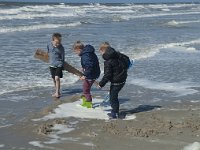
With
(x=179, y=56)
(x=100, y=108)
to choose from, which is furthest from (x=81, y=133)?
(x=179, y=56)

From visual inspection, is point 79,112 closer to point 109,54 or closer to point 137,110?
→ point 137,110

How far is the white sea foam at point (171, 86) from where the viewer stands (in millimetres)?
11109

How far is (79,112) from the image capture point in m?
9.04

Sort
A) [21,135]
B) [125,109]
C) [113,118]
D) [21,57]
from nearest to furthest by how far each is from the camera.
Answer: [21,135] → [113,118] → [125,109] → [21,57]

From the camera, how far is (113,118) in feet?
28.1

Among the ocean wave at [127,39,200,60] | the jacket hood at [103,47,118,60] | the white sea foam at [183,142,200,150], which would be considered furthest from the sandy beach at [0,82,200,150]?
the ocean wave at [127,39,200,60]

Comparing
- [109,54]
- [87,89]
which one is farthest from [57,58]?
[109,54]

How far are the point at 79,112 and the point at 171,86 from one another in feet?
11.1

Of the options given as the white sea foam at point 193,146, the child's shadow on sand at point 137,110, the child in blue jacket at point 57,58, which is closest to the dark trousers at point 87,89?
the child's shadow on sand at point 137,110

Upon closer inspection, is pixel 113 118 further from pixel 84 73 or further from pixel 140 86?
pixel 140 86

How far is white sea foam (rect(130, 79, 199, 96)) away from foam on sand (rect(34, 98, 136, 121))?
227 centimetres

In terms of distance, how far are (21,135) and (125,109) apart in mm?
Answer: 2585

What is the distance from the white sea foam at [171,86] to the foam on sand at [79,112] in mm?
2272

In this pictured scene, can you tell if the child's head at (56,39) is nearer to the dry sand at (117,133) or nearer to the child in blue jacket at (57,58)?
the child in blue jacket at (57,58)
